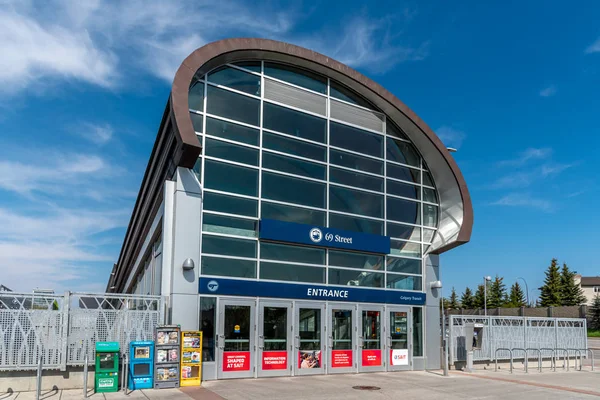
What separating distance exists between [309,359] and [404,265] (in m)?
5.56

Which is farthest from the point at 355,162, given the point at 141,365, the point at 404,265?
the point at 141,365

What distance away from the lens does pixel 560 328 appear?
25609 millimetres

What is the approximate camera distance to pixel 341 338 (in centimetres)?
1838

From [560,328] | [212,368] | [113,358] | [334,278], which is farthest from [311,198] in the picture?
[560,328]

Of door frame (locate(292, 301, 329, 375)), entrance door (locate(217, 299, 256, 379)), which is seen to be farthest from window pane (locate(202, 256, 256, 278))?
door frame (locate(292, 301, 329, 375))

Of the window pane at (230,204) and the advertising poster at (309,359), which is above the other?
the window pane at (230,204)

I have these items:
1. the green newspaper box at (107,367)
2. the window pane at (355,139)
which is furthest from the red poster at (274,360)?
the window pane at (355,139)

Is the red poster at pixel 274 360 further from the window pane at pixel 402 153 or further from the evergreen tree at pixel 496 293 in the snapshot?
the evergreen tree at pixel 496 293

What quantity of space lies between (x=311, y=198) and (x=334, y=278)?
2840 millimetres

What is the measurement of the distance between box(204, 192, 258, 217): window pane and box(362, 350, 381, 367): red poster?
627 centimetres

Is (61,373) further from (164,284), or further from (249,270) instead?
(249,270)

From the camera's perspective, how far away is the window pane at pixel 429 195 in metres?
22.0

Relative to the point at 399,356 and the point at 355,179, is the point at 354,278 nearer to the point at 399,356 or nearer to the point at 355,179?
the point at 399,356

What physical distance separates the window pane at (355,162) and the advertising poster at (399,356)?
657cm
